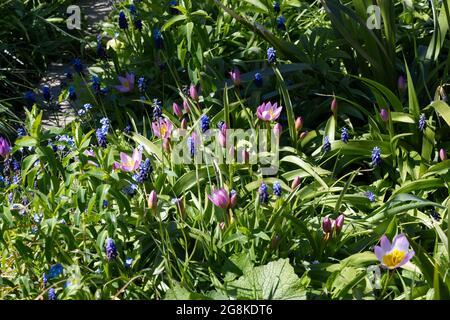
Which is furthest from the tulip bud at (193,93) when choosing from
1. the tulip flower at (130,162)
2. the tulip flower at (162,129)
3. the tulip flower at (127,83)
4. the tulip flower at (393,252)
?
the tulip flower at (393,252)

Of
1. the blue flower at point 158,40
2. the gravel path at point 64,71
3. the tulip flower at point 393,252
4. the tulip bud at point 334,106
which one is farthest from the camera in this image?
the gravel path at point 64,71

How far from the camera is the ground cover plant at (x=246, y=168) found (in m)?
2.85

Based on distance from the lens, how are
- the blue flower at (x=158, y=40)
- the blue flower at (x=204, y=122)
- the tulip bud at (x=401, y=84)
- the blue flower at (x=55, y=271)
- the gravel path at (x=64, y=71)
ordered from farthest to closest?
1. the gravel path at (x=64, y=71)
2. the blue flower at (x=158, y=40)
3. the tulip bud at (x=401, y=84)
4. the blue flower at (x=204, y=122)
5. the blue flower at (x=55, y=271)

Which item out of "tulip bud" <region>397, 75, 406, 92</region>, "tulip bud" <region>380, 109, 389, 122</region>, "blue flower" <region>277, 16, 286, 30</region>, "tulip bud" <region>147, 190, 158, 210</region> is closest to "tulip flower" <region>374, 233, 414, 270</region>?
"tulip bud" <region>147, 190, 158, 210</region>

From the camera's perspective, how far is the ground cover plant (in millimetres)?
2850

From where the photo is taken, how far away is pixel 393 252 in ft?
8.76

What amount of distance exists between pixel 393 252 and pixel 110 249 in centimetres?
90

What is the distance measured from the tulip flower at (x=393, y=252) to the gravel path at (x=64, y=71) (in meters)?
1.96

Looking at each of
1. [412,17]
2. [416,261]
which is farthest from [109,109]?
[416,261]

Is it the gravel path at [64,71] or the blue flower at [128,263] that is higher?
the gravel path at [64,71]

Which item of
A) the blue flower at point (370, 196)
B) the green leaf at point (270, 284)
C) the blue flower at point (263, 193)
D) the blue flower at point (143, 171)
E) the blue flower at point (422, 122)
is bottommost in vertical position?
the green leaf at point (270, 284)

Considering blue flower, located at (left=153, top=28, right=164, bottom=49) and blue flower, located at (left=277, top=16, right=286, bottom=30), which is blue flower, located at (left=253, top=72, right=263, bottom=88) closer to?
blue flower, located at (left=277, top=16, right=286, bottom=30)

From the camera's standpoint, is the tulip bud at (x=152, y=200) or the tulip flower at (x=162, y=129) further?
the tulip flower at (x=162, y=129)

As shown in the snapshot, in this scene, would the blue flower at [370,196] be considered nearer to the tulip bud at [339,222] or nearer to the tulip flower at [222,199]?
the tulip bud at [339,222]
